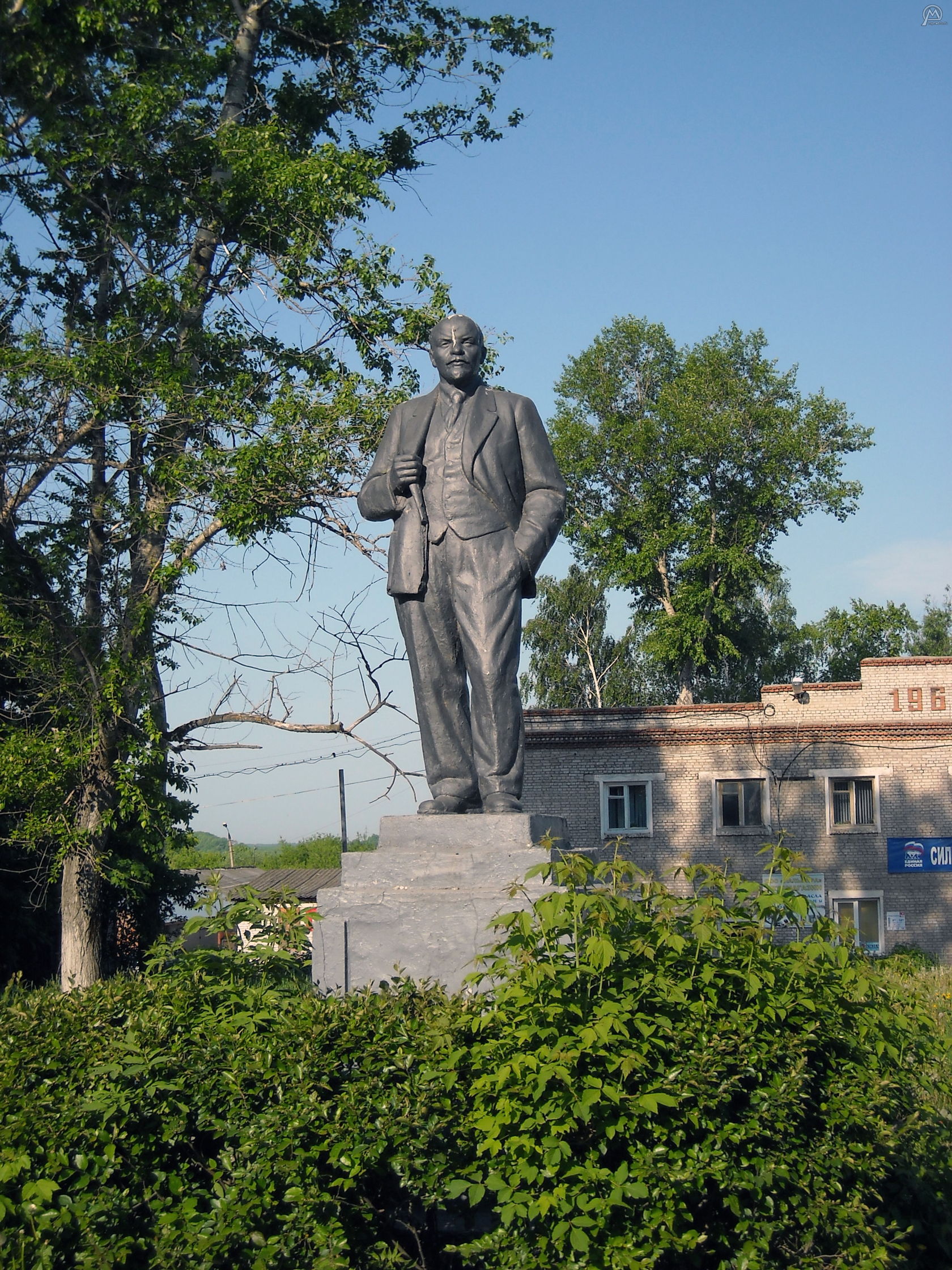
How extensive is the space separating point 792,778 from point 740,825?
146cm

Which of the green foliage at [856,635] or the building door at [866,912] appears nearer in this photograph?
the building door at [866,912]

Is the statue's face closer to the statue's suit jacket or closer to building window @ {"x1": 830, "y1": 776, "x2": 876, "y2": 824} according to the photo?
the statue's suit jacket

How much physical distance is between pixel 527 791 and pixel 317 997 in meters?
21.7

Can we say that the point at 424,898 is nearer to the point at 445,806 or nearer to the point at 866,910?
the point at 445,806

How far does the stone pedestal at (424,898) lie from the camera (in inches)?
173

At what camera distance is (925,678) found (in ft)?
84.2

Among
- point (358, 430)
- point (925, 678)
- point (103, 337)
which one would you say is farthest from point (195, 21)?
point (925, 678)

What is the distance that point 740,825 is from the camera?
84.4 ft

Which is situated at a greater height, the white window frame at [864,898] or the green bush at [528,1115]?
the green bush at [528,1115]

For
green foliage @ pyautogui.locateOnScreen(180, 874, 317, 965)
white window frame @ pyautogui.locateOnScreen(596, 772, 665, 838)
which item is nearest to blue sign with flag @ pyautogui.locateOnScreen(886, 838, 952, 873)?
white window frame @ pyautogui.locateOnScreen(596, 772, 665, 838)

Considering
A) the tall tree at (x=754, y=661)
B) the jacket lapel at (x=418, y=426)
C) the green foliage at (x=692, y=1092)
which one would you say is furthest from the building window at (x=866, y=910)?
the green foliage at (x=692, y=1092)

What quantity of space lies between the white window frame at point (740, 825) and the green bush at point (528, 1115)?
22310 millimetres

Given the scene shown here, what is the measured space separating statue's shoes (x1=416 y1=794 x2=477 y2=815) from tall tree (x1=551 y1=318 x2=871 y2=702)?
2779cm

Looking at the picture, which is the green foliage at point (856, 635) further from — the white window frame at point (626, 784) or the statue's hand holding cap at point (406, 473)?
the statue's hand holding cap at point (406, 473)
